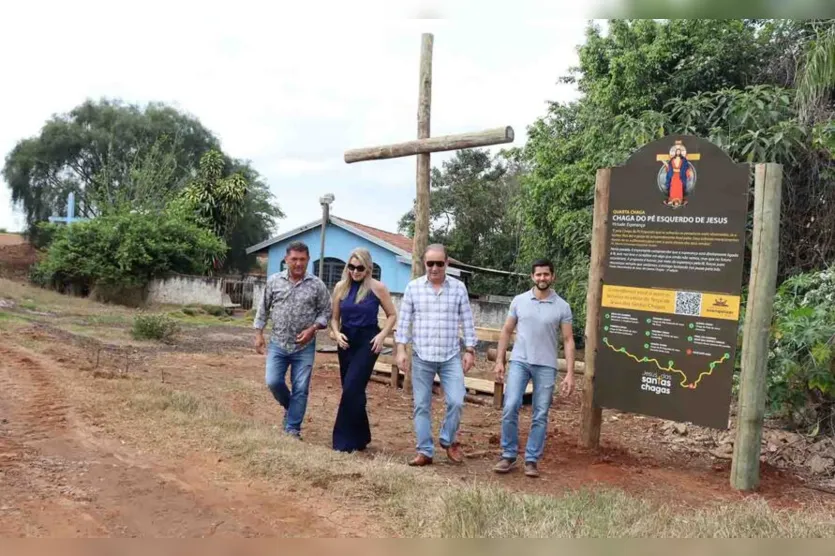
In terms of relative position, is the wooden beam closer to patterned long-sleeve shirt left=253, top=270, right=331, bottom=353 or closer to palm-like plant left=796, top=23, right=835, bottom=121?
patterned long-sleeve shirt left=253, top=270, right=331, bottom=353

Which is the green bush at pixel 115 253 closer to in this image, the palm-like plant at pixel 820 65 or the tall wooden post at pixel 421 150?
the tall wooden post at pixel 421 150

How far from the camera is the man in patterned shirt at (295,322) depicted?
6.22 m

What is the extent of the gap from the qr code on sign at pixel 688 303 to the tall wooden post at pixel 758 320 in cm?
39

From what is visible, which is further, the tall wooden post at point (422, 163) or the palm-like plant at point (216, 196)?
the palm-like plant at point (216, 196)

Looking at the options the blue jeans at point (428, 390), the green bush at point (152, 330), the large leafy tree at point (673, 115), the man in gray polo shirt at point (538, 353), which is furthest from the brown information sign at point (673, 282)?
the green bush at point (152, 330)

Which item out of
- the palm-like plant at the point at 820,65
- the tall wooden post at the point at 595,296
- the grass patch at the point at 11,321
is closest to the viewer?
the tall wooden post at the point at 595,296

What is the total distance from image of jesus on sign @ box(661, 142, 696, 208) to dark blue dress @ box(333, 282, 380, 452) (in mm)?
2615

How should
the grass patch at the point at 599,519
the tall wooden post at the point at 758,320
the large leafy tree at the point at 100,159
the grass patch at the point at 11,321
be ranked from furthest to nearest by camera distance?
the large leafy tree at the point at 100,159
the grass patch at the point at 11,321
the tall wooden post at the point at 758,320
the grass patch at the point at 599,519

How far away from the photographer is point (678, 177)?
235 inches

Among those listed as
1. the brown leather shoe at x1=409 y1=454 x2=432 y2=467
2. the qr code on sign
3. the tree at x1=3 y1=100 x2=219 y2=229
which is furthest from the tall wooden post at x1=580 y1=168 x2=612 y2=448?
the tree at x1=3 y1=100 x2=219 y2=229

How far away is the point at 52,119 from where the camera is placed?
139 ft

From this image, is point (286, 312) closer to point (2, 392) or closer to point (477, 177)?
point (2, 392)

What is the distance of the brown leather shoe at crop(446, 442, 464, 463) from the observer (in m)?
5.95

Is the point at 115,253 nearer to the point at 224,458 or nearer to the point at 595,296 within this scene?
the point at 224,458
